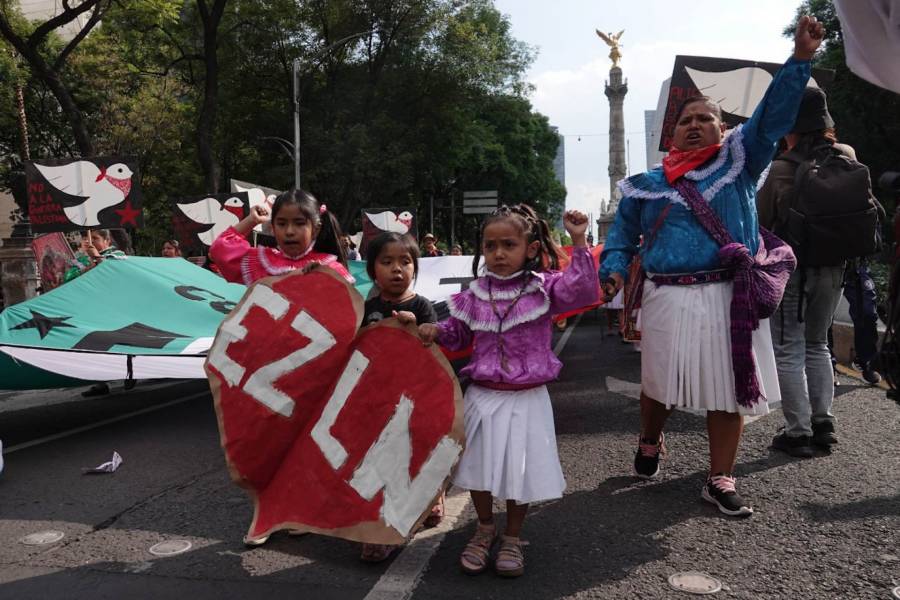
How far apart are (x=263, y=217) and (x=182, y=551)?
168 centimetres

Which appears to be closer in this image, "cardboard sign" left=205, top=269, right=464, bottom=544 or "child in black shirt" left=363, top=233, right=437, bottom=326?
"cardboard sign" left=205, top=269, right=464, bottom=544

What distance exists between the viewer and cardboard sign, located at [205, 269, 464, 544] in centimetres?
259

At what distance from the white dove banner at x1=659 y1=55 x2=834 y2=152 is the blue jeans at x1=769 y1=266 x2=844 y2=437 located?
312 centimetres

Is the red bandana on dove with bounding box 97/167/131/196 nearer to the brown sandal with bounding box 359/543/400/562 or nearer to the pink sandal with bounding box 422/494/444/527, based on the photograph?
the pink sandal with bounding box 422/494/444/527

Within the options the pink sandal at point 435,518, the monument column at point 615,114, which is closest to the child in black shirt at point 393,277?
the pink sandal at point 435,518

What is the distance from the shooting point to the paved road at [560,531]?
254cm

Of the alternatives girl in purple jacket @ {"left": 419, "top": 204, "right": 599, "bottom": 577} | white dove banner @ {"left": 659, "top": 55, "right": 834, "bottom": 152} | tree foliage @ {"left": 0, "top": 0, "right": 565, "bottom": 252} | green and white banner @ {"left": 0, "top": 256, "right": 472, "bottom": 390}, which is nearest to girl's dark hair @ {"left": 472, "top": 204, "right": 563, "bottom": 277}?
girl in purple jacket @ {"left": 419, "top": 204, "right": 599, "bottom": 577}

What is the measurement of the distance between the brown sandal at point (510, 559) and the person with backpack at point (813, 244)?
2159 millimetres

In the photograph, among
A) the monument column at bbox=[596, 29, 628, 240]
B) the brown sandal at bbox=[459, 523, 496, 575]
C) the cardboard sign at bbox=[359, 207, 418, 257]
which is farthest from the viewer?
the monument column at bbox=[596, 29, 628, 240]

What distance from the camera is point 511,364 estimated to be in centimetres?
272

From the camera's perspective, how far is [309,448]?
2795 millimetres

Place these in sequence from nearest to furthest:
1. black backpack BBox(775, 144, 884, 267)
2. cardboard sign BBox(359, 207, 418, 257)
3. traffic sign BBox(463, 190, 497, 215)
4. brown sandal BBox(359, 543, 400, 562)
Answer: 1. brown sandal BBox(359, 543, 400, 562)
2. black backpack BBox(775, 144, 884, 267)
3. cardboard sign BBox(359, 207, 418, 257)
4. traffic sign BBox(463, 190, 497, 215)

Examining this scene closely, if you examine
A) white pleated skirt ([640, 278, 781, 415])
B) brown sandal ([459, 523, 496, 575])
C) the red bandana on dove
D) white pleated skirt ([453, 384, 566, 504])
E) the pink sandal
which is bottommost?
the pink sandal

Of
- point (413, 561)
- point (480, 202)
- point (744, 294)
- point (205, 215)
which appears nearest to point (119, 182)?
point (205, 215)
